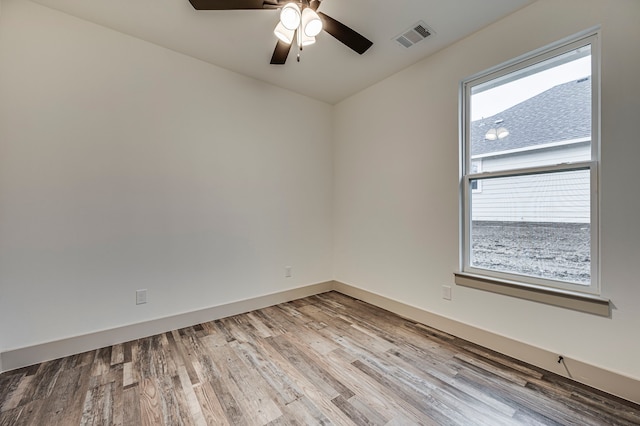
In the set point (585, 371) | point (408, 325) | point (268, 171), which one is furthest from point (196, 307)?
point (585, 371)

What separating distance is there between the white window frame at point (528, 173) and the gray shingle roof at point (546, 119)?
7 centimetres

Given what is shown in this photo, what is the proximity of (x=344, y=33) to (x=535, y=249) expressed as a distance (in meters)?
2.21

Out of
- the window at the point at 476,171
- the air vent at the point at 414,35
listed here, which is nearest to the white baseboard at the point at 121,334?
the window at the point at 476,171

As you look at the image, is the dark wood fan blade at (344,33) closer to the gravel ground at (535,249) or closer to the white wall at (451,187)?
the white wall at (451,187)

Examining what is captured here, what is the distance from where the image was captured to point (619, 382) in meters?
1.58

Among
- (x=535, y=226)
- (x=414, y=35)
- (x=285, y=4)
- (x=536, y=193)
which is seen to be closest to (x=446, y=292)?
(x=535, y=226)

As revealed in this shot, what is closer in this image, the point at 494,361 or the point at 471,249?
the point at 494,361

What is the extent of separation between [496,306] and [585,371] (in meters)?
0.59

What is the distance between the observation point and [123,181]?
7.48 ft

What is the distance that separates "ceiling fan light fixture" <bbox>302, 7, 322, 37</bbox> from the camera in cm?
158

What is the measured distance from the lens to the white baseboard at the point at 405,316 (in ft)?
5.37

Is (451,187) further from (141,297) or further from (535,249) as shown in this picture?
(141,297)

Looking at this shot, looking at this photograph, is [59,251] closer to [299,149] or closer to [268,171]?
[268,171]

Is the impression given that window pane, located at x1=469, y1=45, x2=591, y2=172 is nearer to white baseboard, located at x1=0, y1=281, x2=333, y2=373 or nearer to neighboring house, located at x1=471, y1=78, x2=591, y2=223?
neighboring house, located at x1=471, y1=78, x2=591, y2=223
